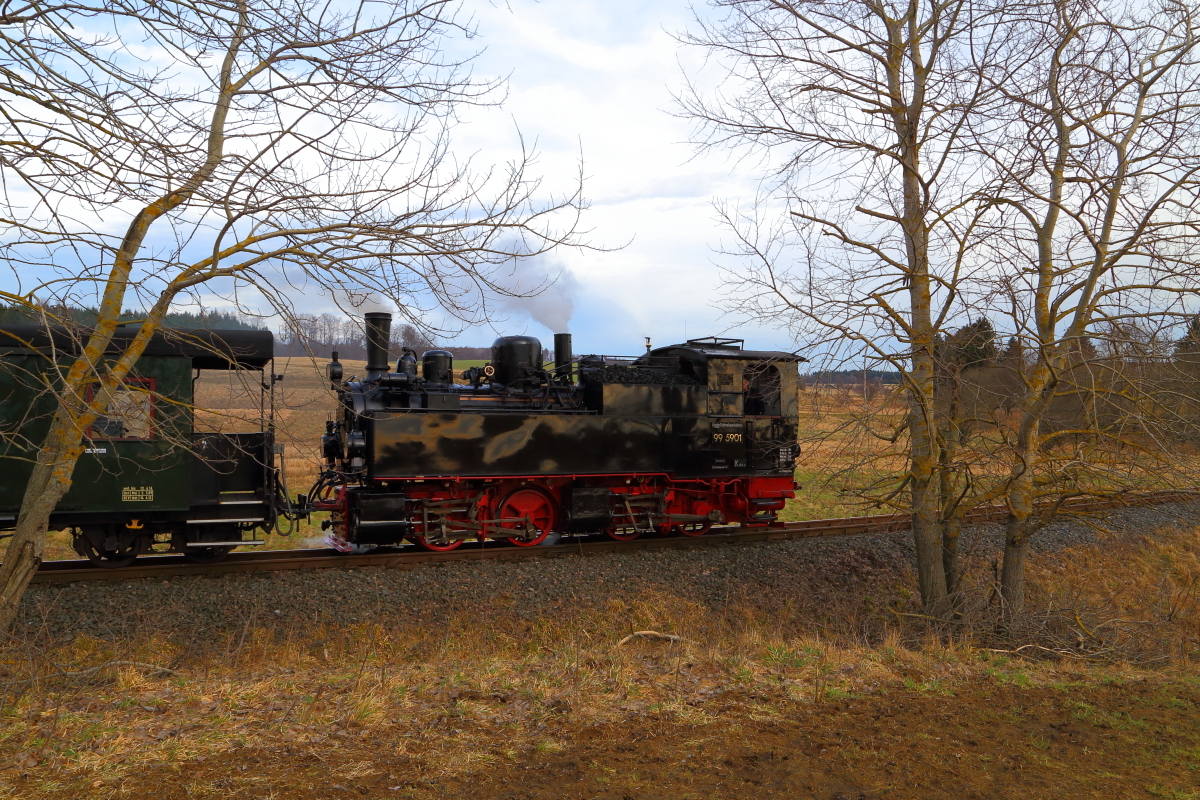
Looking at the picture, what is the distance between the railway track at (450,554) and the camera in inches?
335

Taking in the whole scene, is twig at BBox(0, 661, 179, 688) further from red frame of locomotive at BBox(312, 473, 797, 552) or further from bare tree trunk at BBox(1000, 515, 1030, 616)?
bare tree trunk at BBox(1000, 515, 1030, 616)

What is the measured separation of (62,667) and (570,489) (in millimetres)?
6715

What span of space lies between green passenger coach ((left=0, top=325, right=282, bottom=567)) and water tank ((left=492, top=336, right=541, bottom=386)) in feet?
12.3

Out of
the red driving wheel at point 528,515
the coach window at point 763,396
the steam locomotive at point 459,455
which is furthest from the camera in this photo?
the coach window at point 763,396

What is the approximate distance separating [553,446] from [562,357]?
1.93 metres

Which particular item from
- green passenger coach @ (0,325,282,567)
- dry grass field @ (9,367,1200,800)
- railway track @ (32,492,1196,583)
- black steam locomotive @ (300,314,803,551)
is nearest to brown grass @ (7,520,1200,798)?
dry grass field @ (9,367,1200,800)

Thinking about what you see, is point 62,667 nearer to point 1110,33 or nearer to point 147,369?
point 147,369

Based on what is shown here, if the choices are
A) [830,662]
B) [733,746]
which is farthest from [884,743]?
[830,662]

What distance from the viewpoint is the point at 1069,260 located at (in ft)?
24.9

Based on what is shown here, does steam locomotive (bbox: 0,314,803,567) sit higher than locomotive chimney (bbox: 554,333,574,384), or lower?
lower

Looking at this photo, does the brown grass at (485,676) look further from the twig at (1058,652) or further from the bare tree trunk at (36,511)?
the bare tree trunk at (36,511)

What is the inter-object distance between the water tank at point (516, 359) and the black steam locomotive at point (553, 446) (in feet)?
0.07

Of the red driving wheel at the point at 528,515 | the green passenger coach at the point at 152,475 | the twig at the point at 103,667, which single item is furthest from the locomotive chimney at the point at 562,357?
the twig at the point at 103,667

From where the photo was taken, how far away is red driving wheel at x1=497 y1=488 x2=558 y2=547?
36.2 ft
